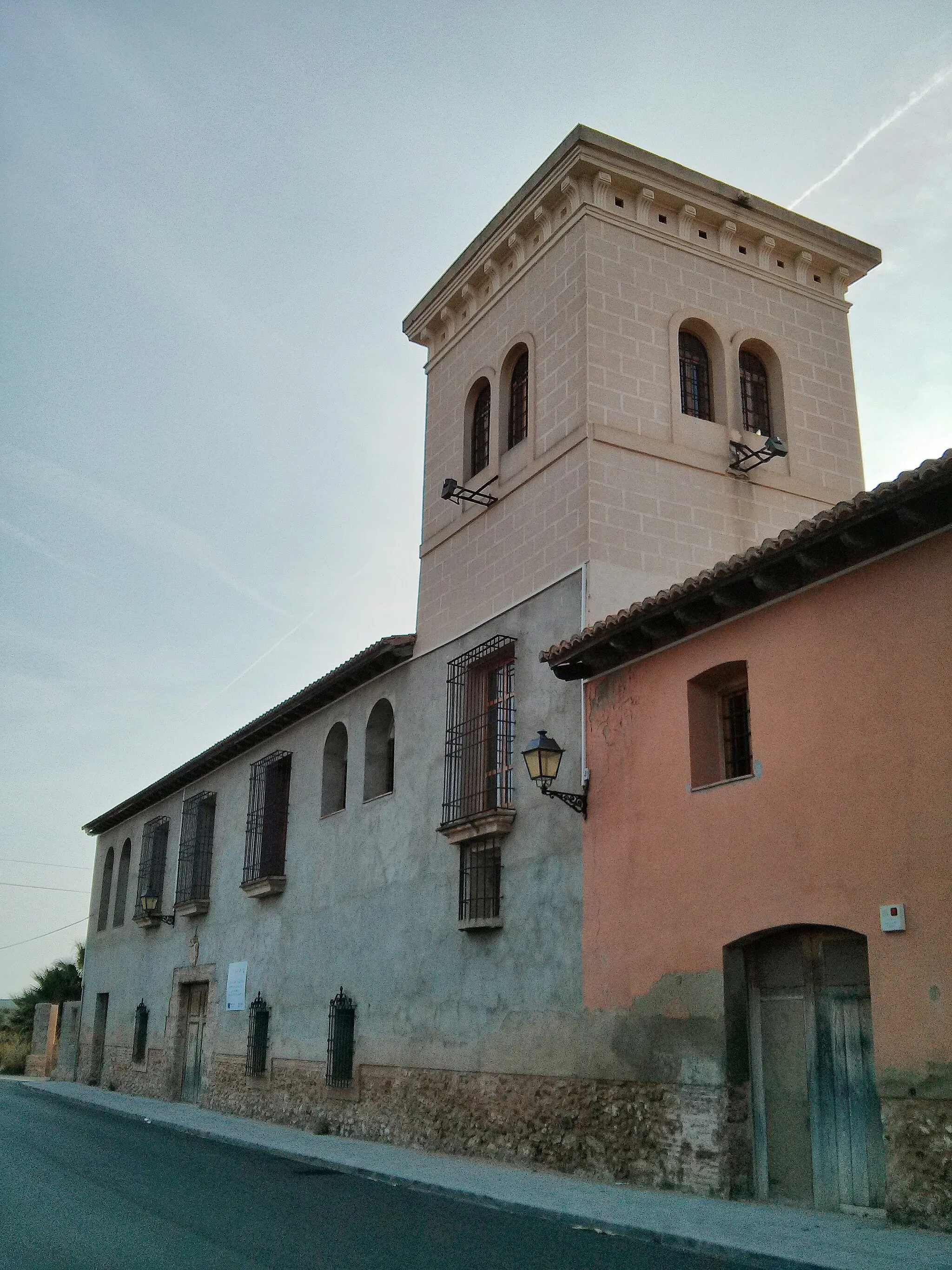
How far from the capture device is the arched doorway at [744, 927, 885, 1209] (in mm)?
9180

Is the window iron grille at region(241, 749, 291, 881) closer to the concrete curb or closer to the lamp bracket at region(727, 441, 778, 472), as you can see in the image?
the concrete curb

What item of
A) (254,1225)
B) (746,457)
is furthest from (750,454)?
(254,1225)

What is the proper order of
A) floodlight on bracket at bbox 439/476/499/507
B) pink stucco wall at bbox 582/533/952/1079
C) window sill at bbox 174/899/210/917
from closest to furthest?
pink stucco wall at bbox 582/533/952/1079
floodlight on bracket at bbox 439/476/499/507
window sill at bbox 174/899/210/917

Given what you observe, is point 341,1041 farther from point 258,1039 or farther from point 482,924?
point 482,924

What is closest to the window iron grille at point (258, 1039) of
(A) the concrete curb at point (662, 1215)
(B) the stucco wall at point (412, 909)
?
(B) the stucco wall at point (412, 909)

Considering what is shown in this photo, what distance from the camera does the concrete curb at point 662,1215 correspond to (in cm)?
727

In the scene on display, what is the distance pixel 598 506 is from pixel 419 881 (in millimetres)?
5601

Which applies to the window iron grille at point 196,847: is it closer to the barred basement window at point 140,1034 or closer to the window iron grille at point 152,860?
the window iron grille at point 152,860

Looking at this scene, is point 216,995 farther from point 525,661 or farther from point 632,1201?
point 632,1201

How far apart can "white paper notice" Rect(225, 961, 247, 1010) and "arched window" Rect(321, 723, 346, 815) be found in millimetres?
3818

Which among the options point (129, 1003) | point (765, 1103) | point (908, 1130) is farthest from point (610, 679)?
point (129, 1003)

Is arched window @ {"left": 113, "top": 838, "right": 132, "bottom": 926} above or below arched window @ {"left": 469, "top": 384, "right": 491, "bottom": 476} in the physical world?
below

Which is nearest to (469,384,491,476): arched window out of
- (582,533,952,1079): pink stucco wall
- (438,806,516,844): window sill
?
(438,806,516,844): window sill

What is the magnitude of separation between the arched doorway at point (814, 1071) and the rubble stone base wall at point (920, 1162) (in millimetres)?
A: 497
